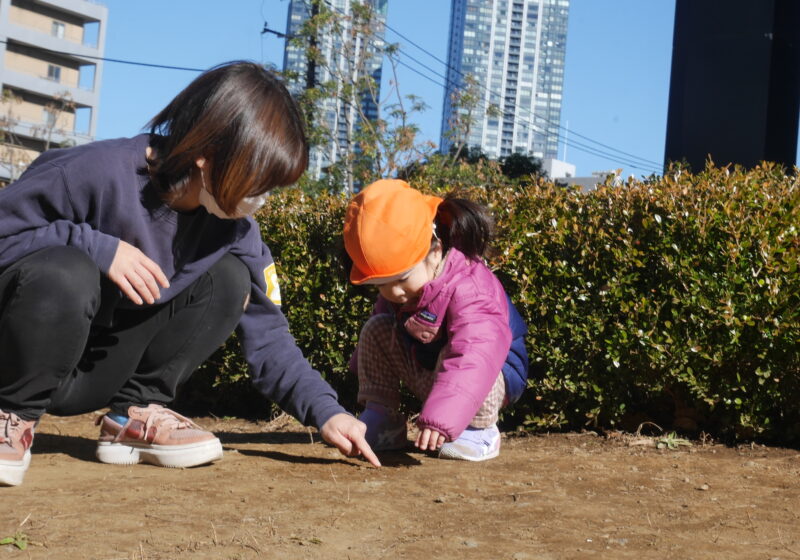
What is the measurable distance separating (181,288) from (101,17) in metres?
70.6

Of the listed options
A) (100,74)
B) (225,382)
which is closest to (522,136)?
(100,74)

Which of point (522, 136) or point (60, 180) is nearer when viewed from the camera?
point (60, 180)

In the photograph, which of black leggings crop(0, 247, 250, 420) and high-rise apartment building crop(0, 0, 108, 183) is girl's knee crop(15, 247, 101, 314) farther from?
high-rise apartment building crop(0, 0, 108, 183)

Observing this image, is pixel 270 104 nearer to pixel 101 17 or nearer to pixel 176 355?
pixel 176 355

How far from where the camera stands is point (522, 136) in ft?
464

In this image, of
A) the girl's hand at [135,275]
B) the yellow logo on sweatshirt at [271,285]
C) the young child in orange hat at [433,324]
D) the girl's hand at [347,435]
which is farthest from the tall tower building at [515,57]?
the girl's hand at [135,275]

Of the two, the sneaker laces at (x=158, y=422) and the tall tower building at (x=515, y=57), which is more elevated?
A: the tall tower building at (x=515, y=57)

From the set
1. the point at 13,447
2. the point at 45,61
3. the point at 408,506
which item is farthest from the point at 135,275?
the point at 45,61

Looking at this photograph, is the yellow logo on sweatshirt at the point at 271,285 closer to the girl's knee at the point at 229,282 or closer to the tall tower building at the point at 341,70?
the girl's knee at the point at 229,282

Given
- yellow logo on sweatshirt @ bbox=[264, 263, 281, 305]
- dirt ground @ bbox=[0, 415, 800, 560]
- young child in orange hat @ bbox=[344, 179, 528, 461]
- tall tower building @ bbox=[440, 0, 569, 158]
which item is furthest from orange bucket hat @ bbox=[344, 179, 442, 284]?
tall tower building @ bbox=[440, 0, 569, 158]

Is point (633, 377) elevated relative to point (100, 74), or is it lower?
lower

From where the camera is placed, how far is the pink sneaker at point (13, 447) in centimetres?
231

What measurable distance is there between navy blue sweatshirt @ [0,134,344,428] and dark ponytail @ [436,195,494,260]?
0.63 meters

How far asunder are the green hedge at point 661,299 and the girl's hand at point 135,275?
1.71 m
